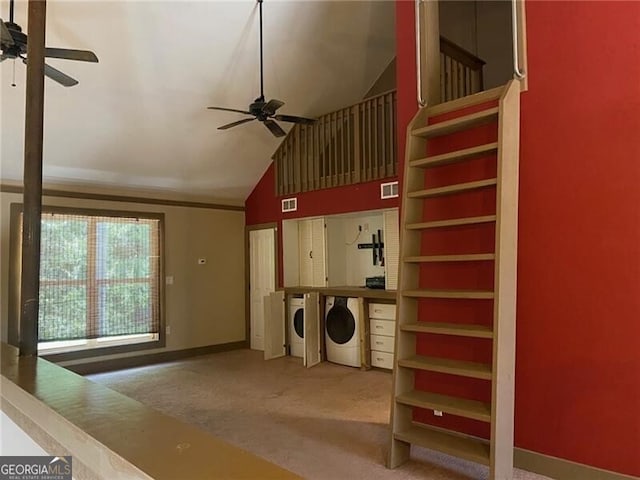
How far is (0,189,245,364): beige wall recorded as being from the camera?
6.54 metres

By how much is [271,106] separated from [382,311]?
2.70m

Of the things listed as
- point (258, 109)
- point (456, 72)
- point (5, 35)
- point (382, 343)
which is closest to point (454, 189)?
point (456, 72)

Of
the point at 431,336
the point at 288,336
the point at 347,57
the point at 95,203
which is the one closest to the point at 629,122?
the point at 431,336

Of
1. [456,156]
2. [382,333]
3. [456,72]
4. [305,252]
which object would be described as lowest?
[382,333]

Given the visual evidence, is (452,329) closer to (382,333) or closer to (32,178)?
(32,178)

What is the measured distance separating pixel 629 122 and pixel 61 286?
575 cm

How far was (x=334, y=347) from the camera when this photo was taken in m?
5.95

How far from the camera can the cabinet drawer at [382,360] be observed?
17.9ft

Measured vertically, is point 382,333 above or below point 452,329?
below

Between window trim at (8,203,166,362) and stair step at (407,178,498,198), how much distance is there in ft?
12.9

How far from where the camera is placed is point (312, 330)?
593 cm

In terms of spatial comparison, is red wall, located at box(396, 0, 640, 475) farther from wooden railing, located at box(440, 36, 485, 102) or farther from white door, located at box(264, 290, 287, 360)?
white door, located at box(264, 290, 287, 360)

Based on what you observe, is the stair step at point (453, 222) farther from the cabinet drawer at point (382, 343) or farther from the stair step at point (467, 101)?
the cabinet drawer at point (382, 343)

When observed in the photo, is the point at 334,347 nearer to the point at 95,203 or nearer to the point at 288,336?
the point at 288,336
